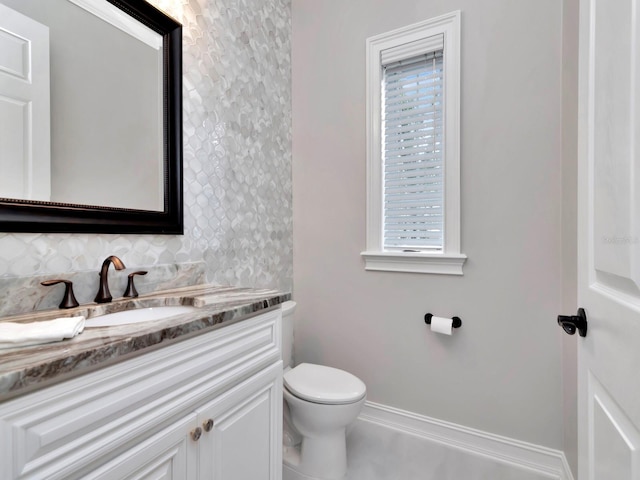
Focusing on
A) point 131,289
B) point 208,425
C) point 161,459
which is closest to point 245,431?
point 208,425

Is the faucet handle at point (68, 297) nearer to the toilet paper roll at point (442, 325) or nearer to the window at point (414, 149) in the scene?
the window at point (414, 149)

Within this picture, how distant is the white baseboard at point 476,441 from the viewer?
156 cm

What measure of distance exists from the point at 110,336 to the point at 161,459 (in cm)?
33

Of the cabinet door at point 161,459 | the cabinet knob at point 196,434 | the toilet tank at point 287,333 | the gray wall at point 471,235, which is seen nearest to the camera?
the cabinet door at point 161,459

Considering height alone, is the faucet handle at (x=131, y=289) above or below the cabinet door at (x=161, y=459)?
above

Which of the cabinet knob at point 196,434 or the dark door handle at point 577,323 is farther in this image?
the cabinet knob at point 196,434

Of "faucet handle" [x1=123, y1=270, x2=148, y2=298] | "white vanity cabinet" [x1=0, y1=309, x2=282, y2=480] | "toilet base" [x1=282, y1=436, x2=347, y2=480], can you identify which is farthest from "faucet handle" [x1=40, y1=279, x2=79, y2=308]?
"toilet base" [x1=282, y1=436, x2=347, y2=480]

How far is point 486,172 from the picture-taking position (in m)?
1.70

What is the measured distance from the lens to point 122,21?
124 centimetres

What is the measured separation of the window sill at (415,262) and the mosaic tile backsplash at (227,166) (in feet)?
2.01

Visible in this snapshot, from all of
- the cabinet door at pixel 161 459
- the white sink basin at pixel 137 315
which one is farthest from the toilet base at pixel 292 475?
the white sink basin at pixel 137 315

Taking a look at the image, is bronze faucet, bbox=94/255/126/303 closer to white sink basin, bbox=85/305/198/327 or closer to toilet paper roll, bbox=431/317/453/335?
white sink basin, bbox=85/305/198/327

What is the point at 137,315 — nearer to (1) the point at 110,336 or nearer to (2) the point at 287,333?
(1) the point at 110,336

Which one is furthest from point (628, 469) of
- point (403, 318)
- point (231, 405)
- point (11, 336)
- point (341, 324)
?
point (341, 324)
